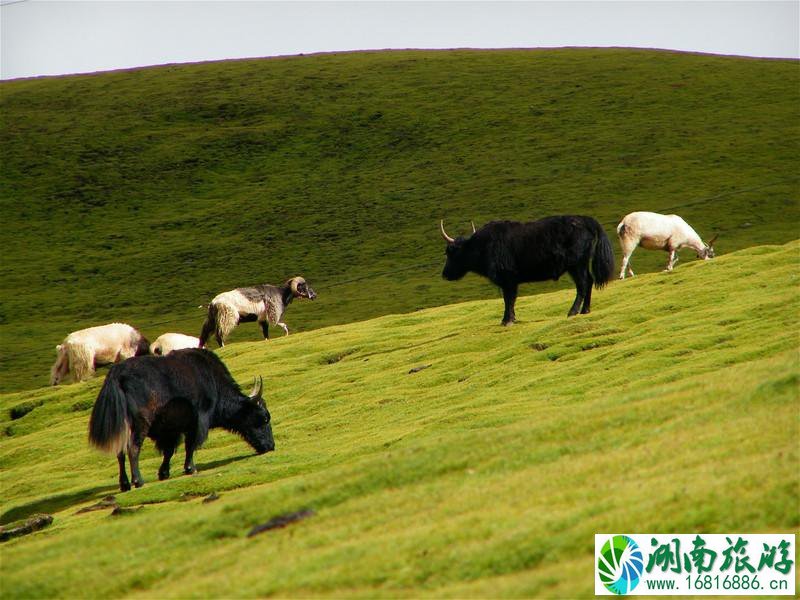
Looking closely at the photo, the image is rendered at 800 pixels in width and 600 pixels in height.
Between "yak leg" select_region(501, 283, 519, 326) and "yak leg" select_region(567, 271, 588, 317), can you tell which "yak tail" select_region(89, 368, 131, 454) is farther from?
"yak leg" select_region(567, 271, 588, 317)

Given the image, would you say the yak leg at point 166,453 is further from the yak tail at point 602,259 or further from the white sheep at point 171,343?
the white sheep at point 171,343

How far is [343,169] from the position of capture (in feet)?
264

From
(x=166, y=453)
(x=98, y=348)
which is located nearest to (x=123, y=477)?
(x=166, y=453)

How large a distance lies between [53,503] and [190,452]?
2580 millimetres

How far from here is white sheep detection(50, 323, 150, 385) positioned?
1501 inches

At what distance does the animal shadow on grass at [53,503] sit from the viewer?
20.1 m

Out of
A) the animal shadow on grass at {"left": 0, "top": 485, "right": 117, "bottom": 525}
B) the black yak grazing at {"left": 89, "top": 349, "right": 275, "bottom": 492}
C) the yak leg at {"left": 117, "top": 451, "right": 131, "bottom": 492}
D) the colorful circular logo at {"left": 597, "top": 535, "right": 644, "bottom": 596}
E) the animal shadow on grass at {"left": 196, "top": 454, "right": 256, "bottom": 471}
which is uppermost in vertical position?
the colorful circular logo at {"left": 597, "top": 535, "right": 644, "bottom": 596}

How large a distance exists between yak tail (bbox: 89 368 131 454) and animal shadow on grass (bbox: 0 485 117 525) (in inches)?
59.8

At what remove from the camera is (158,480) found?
2078 cm

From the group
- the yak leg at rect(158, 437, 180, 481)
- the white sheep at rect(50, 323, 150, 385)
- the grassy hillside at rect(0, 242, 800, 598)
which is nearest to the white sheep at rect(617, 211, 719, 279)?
the grassy hillside at rect(0, 242, 800, 598)

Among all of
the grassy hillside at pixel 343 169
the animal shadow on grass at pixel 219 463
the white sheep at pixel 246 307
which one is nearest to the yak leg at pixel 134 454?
the animal shadow on grass at pixel 219 463

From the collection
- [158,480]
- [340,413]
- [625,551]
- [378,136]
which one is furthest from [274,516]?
[378,136]

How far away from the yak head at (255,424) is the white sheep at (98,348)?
17051 mm

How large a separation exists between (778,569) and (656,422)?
15.1ft
